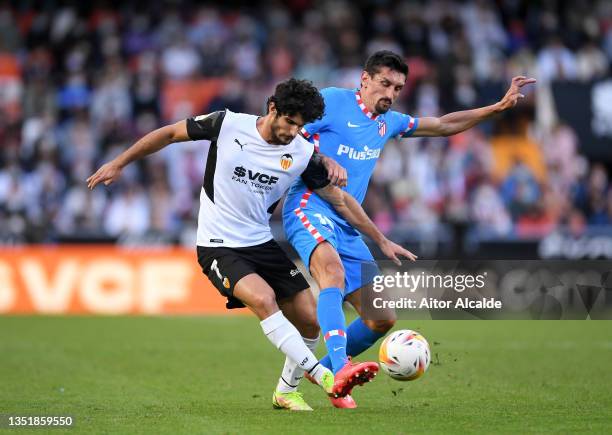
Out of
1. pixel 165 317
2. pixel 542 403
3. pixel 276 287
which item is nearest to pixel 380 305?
pixel 276 287

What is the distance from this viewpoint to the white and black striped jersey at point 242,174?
7961 millimetres

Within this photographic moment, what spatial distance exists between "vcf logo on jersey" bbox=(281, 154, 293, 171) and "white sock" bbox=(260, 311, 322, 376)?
3.42 ft

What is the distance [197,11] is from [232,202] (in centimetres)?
1688

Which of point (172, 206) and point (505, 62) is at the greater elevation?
point (505, 62)

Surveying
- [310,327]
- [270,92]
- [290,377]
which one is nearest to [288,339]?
[290,377]

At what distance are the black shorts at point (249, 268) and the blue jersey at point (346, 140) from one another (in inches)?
18.7

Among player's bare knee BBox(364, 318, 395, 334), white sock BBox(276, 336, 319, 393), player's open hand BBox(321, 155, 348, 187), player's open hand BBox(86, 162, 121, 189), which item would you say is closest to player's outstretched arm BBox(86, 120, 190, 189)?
player's open hand BBox(86, 162, 121, 189)

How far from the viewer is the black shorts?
Answer: 789 centimetres

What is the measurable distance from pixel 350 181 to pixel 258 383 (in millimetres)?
2323

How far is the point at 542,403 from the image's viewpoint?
848 cm

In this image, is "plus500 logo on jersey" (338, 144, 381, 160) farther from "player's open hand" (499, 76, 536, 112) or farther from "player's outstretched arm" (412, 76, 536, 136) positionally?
"player's open hand" (499, 76, 536, 112)

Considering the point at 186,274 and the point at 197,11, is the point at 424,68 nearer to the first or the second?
the point at 197,11

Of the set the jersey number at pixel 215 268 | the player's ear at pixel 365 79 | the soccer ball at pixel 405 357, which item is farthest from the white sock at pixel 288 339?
the player's ear at pixel 365 79

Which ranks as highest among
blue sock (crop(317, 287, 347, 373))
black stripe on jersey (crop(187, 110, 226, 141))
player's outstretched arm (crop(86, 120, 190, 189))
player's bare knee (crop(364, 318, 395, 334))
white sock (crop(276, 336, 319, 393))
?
black stripe on jersey (crop(187, 110, 226, 141))
